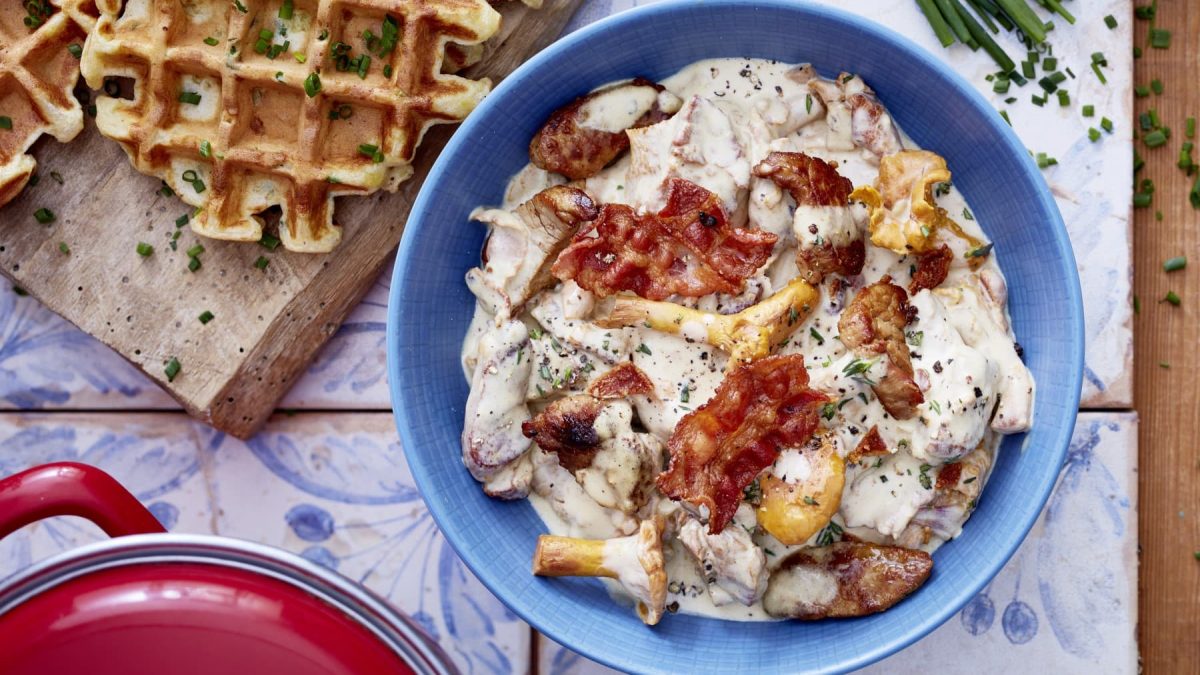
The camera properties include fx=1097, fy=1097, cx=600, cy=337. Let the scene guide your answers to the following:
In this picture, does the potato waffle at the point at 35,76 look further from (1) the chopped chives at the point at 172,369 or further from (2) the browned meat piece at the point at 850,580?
(2) the browned meat piece at the point at 850,580

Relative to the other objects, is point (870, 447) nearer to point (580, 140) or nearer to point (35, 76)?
point (580, 140)

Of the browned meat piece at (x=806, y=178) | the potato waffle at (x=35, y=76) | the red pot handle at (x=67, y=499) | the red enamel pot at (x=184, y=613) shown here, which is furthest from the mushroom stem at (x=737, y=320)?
the potato waffle at (x=35, y=76)

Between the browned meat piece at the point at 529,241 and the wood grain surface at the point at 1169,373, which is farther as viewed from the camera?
the wood grain surface at the point at 1169,373

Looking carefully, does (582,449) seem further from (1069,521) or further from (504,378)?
(1069,521)

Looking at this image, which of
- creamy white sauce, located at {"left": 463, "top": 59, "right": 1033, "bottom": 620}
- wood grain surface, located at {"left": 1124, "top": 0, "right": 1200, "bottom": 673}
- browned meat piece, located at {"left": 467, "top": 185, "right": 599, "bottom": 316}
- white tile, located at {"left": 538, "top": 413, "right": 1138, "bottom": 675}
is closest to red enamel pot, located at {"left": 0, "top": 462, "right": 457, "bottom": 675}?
creamy white sauce, located at {"left": 463, "top": 59, "right": 1033, "bottom": 620}

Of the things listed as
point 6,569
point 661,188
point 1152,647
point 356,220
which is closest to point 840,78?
point 661,188

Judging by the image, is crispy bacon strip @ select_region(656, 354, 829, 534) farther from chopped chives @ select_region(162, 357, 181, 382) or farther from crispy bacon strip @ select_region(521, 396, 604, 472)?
chopped chives @ select_region(162, 357, 181, 382)

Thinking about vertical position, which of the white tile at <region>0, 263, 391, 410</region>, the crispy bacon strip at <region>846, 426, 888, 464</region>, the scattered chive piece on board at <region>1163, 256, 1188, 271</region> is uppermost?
the scattered chive piece on board at <region>1163, 256, 1188, 271</region>
